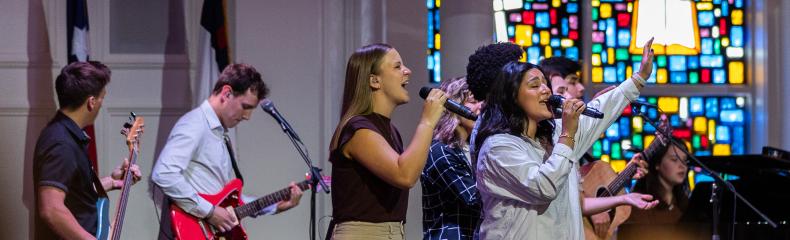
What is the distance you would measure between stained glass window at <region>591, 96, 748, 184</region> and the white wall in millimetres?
1708

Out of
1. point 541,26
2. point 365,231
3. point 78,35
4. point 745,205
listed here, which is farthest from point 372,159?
point 541,26

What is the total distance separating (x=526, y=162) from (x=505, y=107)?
0.24 m

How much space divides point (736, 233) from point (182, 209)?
3202 millimetres

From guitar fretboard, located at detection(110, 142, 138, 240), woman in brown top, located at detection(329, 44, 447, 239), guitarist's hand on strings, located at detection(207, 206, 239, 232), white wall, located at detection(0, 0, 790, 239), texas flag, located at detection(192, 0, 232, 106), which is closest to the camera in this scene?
woman in brown top, located at detection(329, 44, 447, 239)

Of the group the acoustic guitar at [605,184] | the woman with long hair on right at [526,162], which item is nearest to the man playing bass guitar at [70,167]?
the woman with long hair on right at [526,162]

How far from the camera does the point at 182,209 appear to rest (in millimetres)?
5988

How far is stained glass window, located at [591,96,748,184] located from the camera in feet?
29.8

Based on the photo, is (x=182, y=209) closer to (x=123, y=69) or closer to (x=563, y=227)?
(x=123, y=69)

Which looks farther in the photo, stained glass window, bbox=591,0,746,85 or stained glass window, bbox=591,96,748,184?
stained glass window, bbox=591,0,746,85

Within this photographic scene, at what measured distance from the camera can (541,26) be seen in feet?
30.2

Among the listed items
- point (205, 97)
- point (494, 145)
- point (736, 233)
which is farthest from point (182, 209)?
point (736, 233)

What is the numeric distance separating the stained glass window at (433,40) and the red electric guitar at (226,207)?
251 cm

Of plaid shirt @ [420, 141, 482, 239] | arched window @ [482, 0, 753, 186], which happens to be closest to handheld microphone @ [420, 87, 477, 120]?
plaid shirt @ [420, 141, 482, 239]

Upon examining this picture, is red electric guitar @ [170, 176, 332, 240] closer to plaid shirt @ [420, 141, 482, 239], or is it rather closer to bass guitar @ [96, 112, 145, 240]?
bass guitar @ [96, 112, 145, 240]
